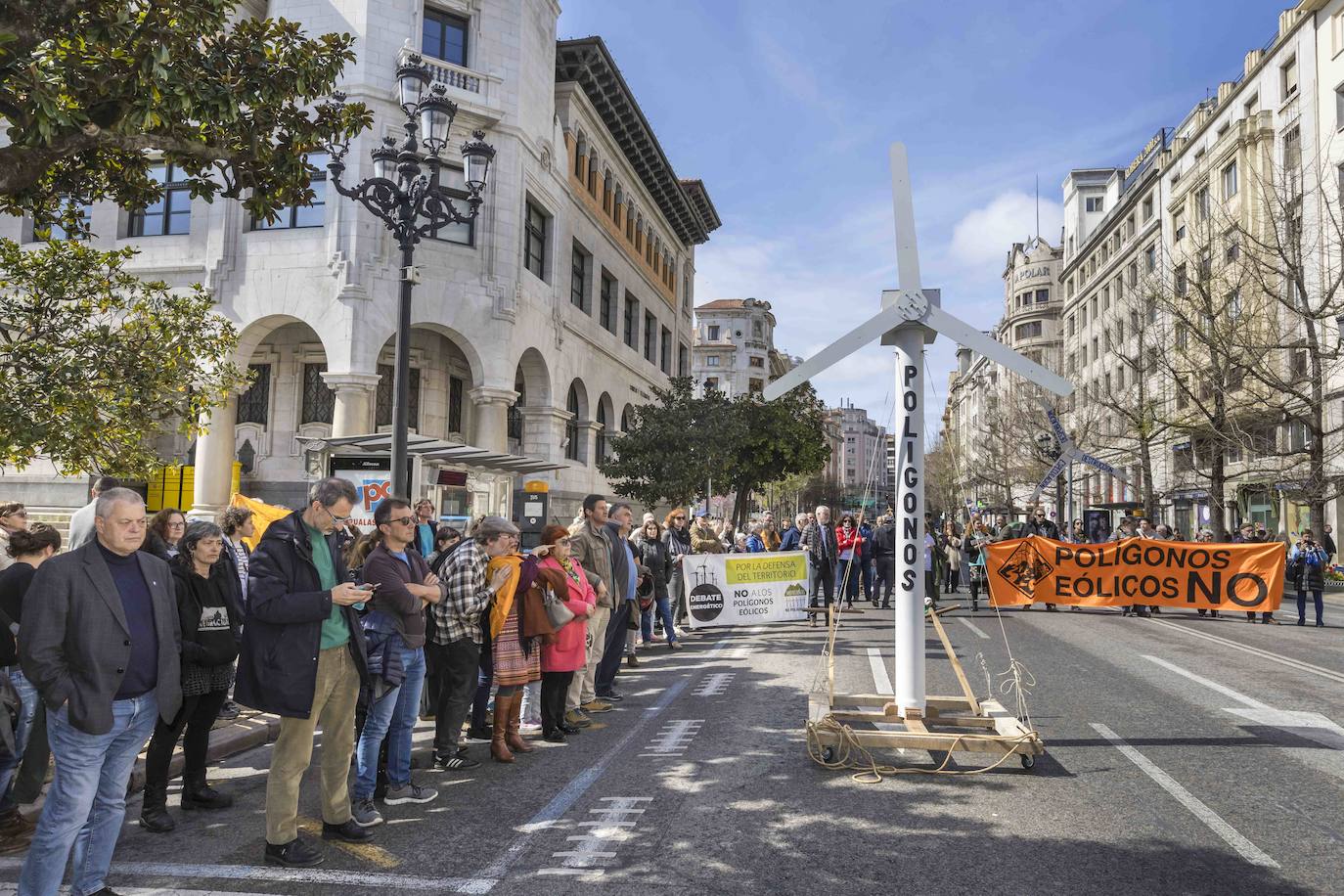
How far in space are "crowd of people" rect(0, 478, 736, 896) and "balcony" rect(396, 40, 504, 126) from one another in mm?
18431

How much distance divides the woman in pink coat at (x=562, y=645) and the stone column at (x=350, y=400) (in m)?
15.7

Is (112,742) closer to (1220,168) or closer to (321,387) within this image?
(321,387)

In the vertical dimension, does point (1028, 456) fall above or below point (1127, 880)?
above

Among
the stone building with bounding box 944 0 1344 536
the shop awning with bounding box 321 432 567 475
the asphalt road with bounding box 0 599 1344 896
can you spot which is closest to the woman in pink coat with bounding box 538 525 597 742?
the asphalt road with bounding box 0 599 1344 896

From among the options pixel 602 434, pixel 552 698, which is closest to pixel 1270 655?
pixel 552 698

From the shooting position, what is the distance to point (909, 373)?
24.6 feet

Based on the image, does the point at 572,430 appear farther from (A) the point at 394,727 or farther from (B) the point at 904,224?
(A) the point at 394,727

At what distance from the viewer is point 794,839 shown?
16.2ft

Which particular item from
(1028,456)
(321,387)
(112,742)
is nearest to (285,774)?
(112,742)

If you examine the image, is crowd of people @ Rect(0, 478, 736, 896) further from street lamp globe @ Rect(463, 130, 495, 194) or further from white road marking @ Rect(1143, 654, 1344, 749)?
white road marking @ Rect(1143, 654, 1344, 749)

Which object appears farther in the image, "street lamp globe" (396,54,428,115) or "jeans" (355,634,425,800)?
"street lamp globe" (396,54,428,115)

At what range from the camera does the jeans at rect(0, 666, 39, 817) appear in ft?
16.3

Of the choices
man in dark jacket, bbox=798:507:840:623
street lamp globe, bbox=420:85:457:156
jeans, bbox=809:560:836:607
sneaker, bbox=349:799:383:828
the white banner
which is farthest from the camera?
man in dark jacket, bbox=798:507:840:623

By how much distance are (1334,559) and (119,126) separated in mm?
36434
